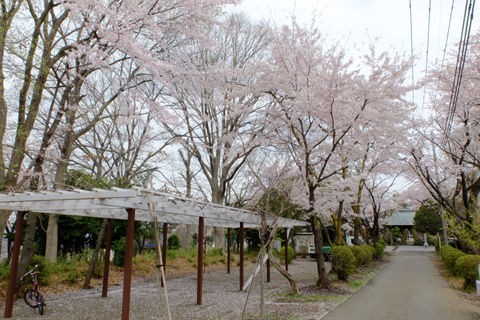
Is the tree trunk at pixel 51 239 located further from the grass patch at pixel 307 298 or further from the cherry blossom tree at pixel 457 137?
the cherry blossom tree at pixel 457 137

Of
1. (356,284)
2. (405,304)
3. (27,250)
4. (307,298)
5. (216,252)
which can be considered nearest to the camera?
(27,250)

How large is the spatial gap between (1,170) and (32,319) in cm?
342

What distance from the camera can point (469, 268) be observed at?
10.2 meters

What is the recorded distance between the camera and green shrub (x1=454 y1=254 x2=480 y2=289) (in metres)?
9.96

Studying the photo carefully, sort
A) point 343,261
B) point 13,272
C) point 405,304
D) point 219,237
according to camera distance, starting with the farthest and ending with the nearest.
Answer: point 219,237 < point 343,261 < point 405,304 < point 13,272

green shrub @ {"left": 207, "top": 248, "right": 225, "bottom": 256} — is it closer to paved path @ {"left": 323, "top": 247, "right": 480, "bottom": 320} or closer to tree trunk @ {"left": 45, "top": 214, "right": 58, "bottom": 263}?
tree trunk @ {"left": 45, "top": 214, "right": 58, "bottom": 263}

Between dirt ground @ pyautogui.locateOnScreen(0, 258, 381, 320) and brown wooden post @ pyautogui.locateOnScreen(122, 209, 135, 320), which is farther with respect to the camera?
dirt ground @ pyautogui.locateOnScreen(0, 258, 381, 320)

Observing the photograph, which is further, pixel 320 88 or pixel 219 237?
pixel 219 237

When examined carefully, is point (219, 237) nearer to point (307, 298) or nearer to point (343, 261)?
point (343, 261)

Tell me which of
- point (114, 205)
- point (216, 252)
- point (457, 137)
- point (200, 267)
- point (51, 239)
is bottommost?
point (216, 252)

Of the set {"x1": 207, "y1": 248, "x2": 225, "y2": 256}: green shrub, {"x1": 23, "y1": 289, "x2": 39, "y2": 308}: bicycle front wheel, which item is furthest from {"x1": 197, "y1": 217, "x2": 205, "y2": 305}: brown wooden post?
{"x1": 207, "y1": 248, "x2": 225, "y2": 256}: green shrub

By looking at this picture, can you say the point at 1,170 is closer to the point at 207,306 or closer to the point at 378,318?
the point at 207,306

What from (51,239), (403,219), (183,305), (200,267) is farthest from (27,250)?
(403,219)

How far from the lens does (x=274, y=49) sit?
32.1 ft
